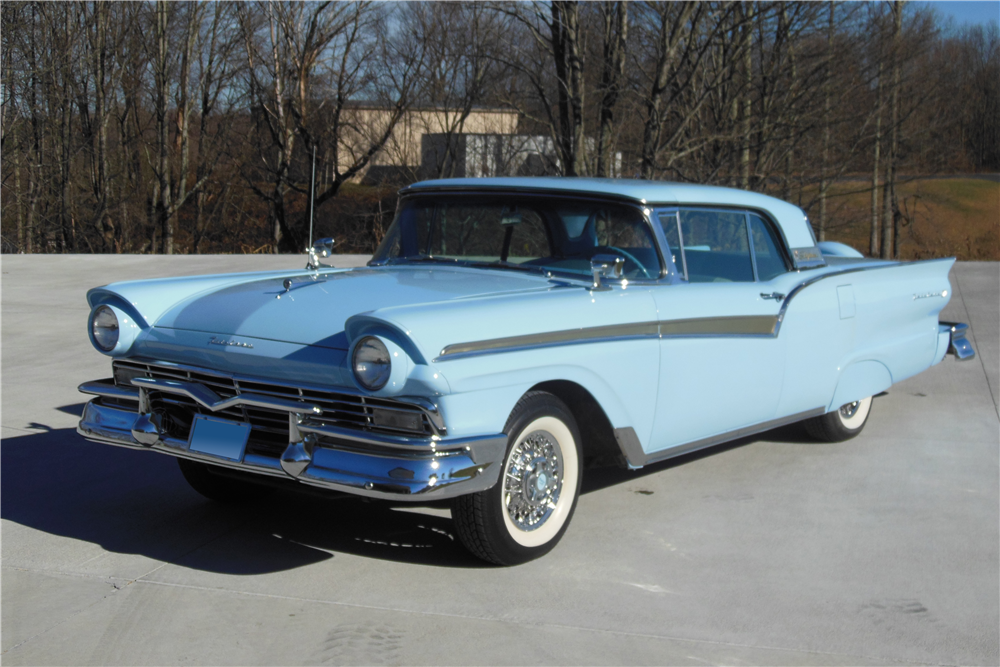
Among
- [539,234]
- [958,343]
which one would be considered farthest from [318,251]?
[958,343]

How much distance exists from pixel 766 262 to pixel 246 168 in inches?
945

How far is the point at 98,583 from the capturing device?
3.40 m

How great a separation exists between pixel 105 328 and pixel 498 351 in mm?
1756

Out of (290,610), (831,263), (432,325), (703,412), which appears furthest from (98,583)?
(831,263)

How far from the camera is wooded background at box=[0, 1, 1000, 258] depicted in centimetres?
1428

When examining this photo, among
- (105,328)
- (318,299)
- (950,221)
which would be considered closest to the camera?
(318,299)

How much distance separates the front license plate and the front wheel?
32.7 inches

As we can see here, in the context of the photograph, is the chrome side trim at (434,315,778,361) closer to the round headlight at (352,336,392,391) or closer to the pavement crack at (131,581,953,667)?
the round headlight at (352,336,392,391)

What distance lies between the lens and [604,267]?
3.97m

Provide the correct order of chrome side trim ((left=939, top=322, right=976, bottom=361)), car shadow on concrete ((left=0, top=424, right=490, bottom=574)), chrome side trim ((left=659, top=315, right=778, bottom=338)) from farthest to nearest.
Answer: chrome side trim ((left=939, top=322, right=976, bottom=361)) → chrome side trim ((left=659, top=315, right=778, bottom=338)) → car shadow on concrete ((left=0, top=424, right=490, bottom=574))

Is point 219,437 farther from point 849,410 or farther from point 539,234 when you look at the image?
point 849,410

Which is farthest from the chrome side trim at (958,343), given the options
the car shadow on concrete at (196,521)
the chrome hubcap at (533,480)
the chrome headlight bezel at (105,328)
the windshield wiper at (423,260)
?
the chrome headlight bezel at (105,328)

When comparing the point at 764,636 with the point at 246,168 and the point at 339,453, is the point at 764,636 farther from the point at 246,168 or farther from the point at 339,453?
the point at 246,168

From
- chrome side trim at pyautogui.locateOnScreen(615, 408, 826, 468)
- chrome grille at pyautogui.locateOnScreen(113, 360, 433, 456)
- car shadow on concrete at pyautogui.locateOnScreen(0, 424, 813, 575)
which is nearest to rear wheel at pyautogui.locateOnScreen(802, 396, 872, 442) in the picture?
chrome side trim at pyautogui.locateOnScreen(615, 408, 826, 468)
